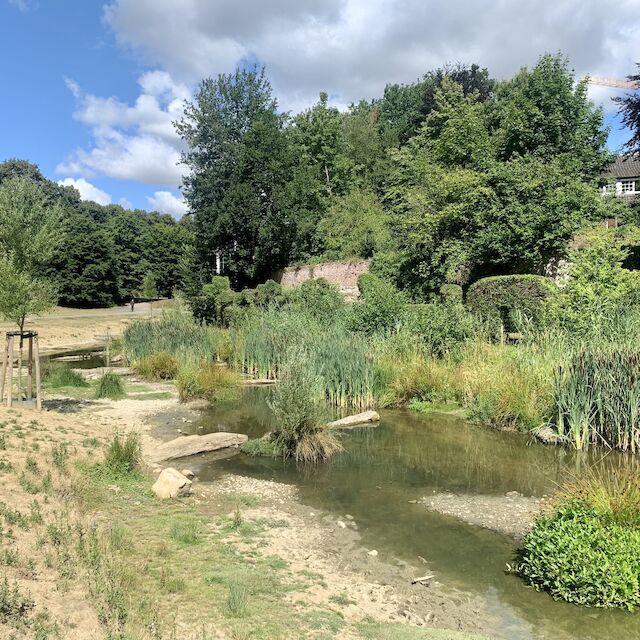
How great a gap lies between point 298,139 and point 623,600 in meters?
34.9

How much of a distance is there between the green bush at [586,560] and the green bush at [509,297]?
970 cm

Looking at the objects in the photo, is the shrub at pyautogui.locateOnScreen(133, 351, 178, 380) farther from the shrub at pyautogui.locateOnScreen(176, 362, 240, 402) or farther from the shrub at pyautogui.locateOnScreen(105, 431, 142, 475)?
the shrub at pyautogui.locateOnScreen(105, 431, 142, 475)

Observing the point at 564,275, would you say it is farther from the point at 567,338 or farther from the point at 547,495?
the point at 547,495

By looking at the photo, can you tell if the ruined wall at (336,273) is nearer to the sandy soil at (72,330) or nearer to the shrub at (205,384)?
the sandy soil at (72,330)

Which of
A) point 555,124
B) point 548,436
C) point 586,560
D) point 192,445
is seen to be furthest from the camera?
point 555,124

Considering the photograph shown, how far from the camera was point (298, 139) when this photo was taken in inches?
1420

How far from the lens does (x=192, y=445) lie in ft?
27.5

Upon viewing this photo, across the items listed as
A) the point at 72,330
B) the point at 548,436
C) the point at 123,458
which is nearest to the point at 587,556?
the point at 548,436

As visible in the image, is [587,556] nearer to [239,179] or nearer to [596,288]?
[596,288]

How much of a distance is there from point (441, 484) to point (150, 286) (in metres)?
46.1

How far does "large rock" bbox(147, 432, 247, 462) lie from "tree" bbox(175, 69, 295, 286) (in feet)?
64.2

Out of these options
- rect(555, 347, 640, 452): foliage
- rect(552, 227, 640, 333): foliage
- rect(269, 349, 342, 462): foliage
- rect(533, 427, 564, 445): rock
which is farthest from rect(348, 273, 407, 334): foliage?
rect(269, 349, 342, 462): foliage

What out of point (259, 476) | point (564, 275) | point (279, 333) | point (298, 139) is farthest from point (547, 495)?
point (298, 139)

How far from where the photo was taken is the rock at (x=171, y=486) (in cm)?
618
